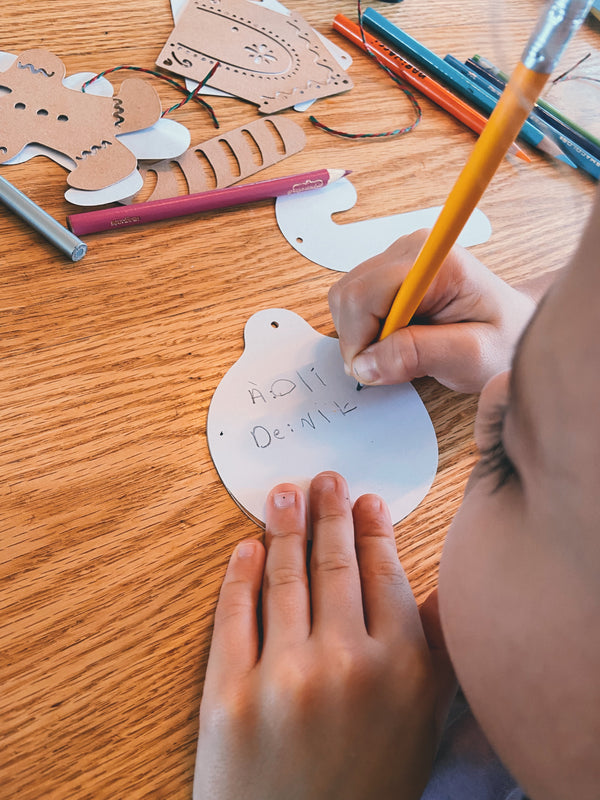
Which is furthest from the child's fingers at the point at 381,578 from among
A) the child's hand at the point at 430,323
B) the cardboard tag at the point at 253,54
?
the cardboard tag at the point at 253,54

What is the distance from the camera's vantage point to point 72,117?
1.84 ft

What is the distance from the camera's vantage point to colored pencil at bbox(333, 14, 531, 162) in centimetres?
71

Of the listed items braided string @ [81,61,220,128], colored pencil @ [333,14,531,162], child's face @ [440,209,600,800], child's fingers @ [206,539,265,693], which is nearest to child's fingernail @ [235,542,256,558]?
child's fingers @ [206,539,265,693]

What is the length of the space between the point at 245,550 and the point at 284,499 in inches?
1.8

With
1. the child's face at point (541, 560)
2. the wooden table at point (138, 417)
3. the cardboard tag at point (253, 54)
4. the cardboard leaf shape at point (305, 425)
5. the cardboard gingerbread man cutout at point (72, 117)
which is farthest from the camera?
the cardboard tag at point (253, 54)

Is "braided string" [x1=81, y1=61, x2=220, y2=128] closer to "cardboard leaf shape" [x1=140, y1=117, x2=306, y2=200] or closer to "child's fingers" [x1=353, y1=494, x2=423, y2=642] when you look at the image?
"cardboard leaf shape" [x1=140, y1=117, x2=306, y2=200]

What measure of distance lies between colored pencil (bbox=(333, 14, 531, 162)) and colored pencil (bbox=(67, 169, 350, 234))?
0.69ft

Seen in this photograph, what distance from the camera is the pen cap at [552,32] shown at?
0.25 metres

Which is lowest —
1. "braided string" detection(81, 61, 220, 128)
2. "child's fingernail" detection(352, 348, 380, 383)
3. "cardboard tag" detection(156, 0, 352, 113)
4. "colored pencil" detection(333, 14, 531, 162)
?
"child's fingernail" detection(352, 348, 380, 383)

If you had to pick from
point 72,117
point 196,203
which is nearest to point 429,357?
point 196,203

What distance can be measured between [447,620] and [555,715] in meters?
0.06

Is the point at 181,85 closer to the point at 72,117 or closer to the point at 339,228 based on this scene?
the point at 72,117

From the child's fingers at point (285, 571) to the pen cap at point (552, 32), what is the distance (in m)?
0.29

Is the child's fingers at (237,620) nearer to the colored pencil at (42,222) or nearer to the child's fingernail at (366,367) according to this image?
the child's fingernail at (366,367)
